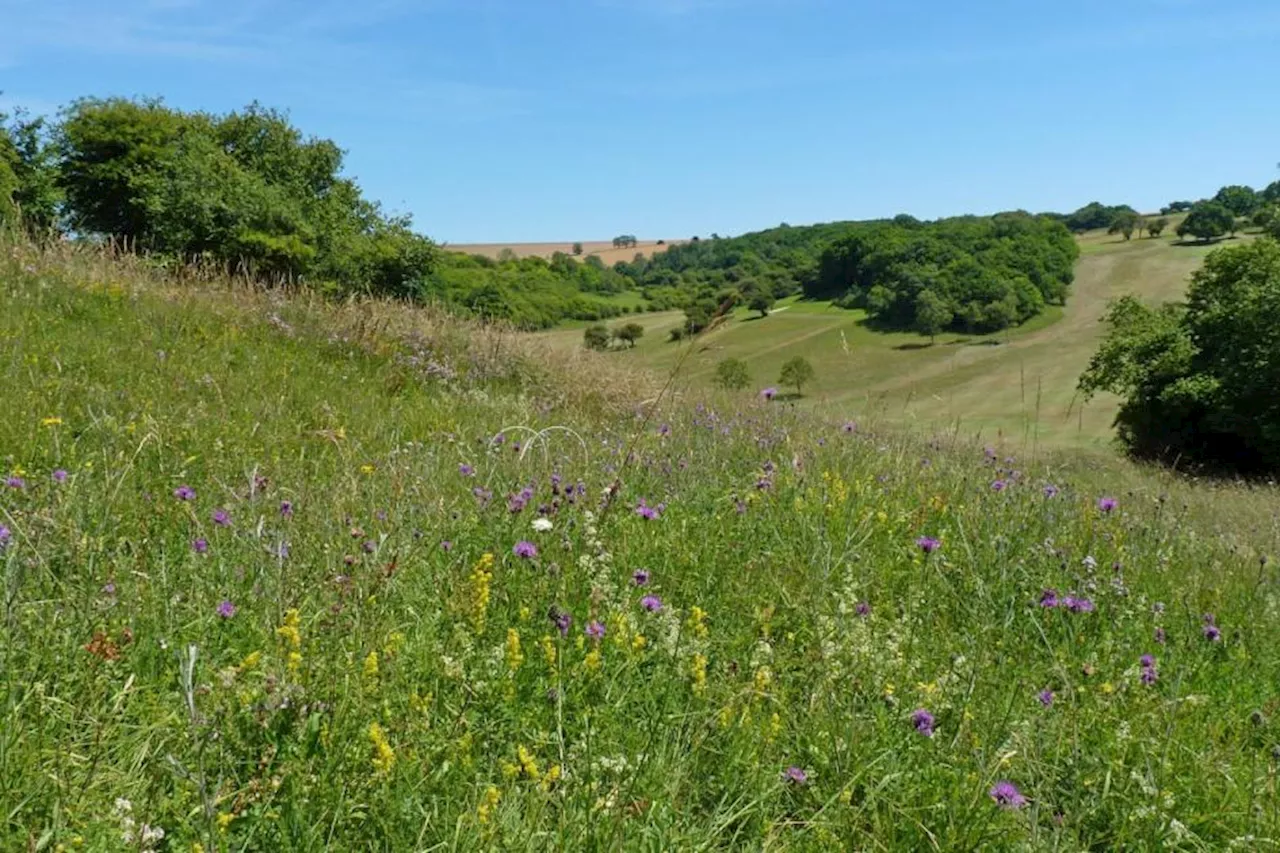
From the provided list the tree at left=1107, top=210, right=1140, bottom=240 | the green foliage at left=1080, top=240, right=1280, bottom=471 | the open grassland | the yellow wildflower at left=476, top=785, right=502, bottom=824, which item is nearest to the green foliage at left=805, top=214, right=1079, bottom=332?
the open grassland

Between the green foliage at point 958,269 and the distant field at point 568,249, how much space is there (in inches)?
1234

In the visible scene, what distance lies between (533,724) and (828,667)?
0.89 m

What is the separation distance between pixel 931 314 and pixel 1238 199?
67924mm

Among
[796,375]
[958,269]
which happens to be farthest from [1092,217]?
[796,375]

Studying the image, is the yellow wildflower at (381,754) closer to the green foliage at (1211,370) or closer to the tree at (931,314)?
the green foliage at (1211,370)

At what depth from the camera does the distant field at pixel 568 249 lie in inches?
4373

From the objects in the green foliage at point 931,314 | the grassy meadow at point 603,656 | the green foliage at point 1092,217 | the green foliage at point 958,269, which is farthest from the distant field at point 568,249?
the grassy meadow at point 603,656

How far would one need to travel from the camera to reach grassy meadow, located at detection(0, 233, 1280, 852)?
67.6 inches

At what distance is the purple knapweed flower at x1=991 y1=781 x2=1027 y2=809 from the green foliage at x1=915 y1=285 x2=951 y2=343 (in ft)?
272

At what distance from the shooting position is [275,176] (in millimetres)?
42219

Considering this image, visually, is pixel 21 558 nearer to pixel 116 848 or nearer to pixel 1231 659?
pixel 116 848

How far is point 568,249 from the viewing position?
125 m

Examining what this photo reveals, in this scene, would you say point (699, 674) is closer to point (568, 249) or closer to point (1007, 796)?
point (1007, 796)

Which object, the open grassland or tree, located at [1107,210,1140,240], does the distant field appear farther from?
tree, located at [1107,210,1140,240]
